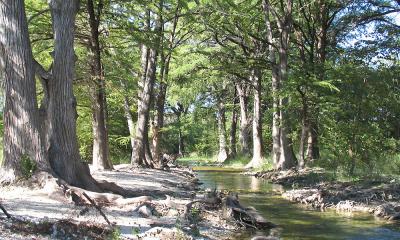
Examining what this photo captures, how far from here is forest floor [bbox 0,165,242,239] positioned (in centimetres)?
744

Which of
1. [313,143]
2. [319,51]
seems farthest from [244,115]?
[313,143]

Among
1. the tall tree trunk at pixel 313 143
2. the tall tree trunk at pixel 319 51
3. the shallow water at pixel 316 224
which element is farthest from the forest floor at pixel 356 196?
the tall tree trunk at pixel 319 51

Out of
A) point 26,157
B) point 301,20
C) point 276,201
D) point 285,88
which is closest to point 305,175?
point 285,88

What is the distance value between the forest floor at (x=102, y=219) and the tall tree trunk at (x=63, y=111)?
1.28 metres

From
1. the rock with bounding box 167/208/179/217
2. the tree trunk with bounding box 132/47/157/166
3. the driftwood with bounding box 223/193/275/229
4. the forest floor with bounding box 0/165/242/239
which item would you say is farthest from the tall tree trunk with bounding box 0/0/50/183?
the tree trunk with bounding box 132/47/157/166

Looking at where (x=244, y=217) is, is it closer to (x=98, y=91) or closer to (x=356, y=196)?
(x=356, y=196)

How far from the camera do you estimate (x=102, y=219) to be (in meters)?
9.00

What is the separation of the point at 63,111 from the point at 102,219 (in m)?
3.61

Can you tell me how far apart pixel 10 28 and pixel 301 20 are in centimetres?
2126

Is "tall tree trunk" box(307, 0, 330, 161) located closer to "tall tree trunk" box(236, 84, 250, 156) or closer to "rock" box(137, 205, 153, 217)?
"tall tree trunk" box(236, 84, 250, 156)

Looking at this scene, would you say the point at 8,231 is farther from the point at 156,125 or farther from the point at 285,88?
the point at 156,125

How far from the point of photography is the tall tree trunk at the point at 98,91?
57.2ft

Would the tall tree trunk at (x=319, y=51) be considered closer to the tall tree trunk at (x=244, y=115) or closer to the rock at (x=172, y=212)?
the tall tree trunk at (x=244, y=115)

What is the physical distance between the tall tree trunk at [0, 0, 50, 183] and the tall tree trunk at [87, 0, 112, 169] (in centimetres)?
593
